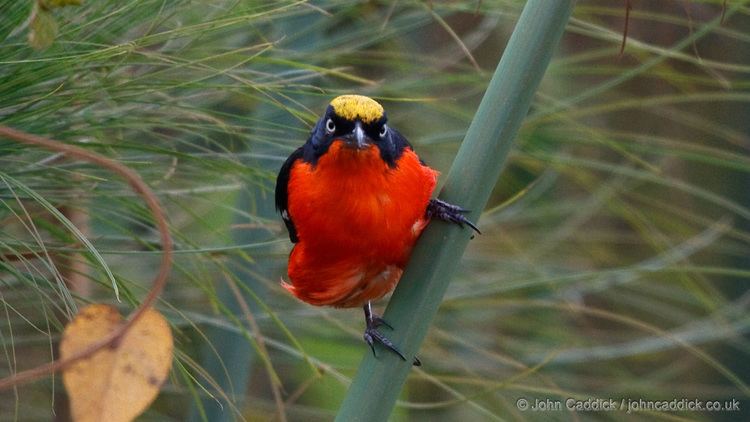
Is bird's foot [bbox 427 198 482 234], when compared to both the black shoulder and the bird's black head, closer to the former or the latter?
the bird's black head

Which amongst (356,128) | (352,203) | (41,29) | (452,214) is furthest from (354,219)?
(41,29)

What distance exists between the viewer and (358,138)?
1.47 metres

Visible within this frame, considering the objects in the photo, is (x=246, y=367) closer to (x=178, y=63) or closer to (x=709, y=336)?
(x=178, y=63)

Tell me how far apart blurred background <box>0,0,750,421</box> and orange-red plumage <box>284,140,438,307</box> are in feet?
0.19

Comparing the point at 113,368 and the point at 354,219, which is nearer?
the point at 113,368

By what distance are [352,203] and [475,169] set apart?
0.48 m

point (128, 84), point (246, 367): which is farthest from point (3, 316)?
point (128, 84)

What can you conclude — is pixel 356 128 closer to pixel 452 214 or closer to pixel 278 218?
pixel 452 214

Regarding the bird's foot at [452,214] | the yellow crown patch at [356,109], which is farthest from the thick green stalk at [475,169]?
the yellow crown patch at [356,109]

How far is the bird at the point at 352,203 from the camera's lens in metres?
1.46

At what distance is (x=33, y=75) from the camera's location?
1191 millimetres

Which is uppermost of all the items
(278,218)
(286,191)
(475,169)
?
(475,169)

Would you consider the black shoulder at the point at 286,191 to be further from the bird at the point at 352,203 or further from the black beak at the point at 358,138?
the black beak at the point at 358,138

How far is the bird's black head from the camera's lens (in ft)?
4.78
